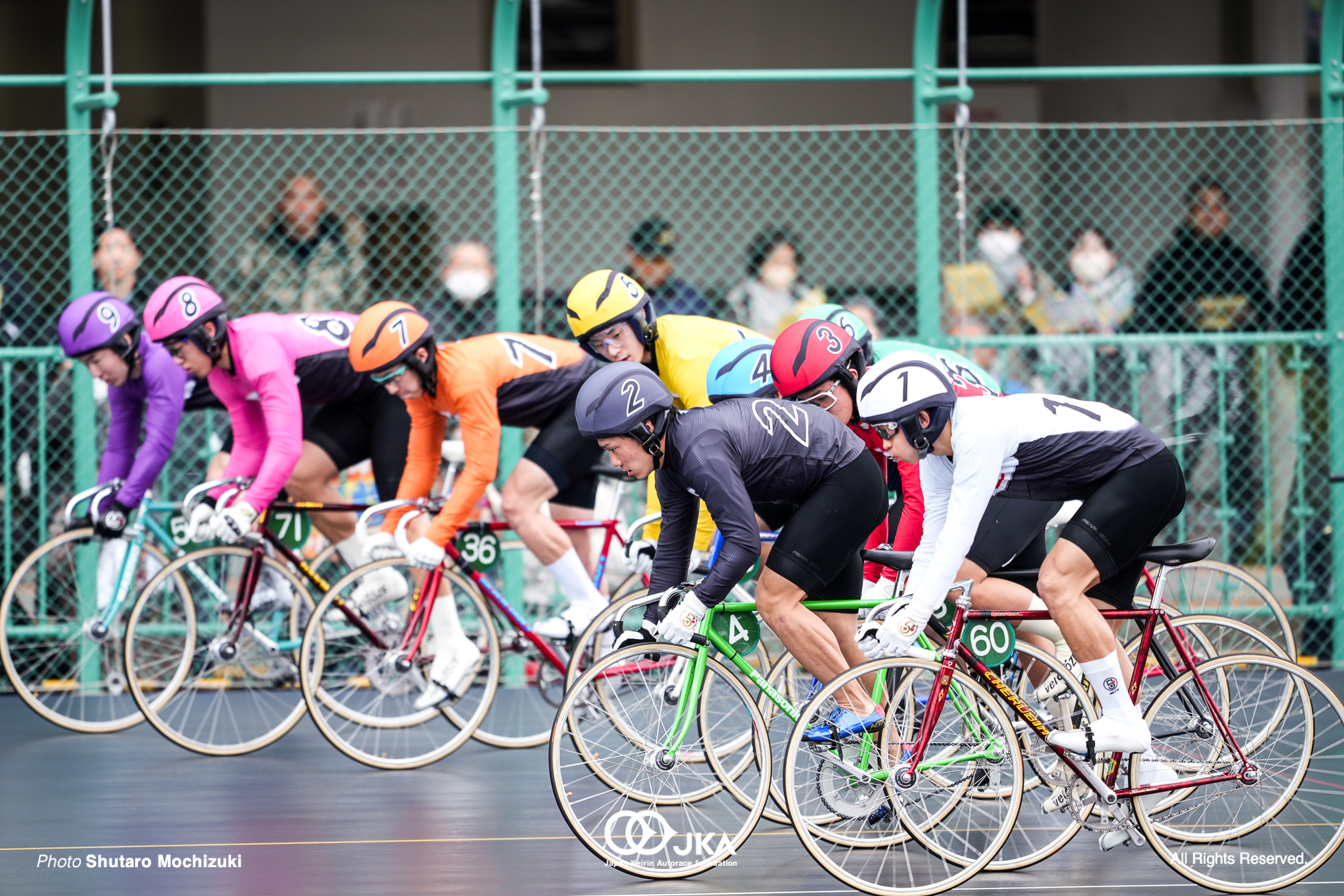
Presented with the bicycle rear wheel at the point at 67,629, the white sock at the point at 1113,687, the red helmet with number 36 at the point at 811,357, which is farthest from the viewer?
the bicycle rear wheel at the point at 67,629

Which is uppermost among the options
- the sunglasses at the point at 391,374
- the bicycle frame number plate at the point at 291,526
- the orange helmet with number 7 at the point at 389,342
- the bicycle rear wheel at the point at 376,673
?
the orange helmet with number 7 at the point at 389,342

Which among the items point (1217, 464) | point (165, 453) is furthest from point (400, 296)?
point (1217, 464)

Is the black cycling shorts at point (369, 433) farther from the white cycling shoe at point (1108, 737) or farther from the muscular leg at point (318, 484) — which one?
the white cycling shoe at point (1108, 737)

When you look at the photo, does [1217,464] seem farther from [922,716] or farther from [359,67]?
[359,67]

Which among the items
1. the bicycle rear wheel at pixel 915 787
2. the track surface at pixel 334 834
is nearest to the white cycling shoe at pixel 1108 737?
the bicycle rear wheel at pixel 915 787

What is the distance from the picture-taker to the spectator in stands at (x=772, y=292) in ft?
29.6

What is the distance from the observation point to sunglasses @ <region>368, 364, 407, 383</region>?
636cm

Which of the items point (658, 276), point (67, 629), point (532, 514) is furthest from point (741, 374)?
point (67, 629)

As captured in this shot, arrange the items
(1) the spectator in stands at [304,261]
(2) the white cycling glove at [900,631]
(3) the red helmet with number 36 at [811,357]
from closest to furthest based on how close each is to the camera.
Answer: (2) the white cycling glove at [900,631]
(3) the red helmet with number 36 at [811,357]
(1) the spectator in stands at [304,261]

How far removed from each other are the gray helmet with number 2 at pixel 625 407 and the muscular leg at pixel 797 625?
1.96 ft

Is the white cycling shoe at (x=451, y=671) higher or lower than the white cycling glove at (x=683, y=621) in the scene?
lower

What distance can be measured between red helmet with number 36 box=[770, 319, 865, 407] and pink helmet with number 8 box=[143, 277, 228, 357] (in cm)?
265

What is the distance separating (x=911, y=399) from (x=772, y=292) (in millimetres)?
4507

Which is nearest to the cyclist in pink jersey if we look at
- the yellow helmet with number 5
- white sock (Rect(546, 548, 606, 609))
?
white sock (Rect(546, 548, 606, 609))
